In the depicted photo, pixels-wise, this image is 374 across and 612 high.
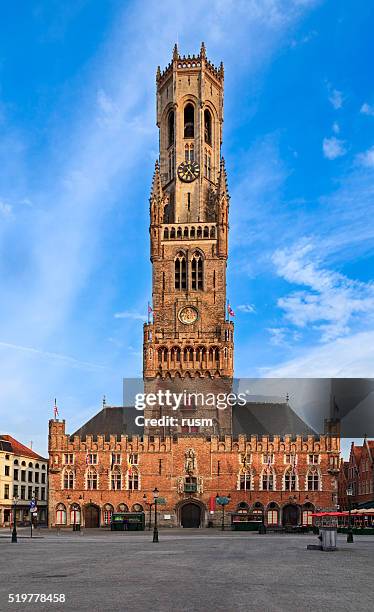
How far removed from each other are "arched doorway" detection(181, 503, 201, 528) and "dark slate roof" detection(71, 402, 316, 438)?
10065mm

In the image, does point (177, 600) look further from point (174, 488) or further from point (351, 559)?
point (174, 488)

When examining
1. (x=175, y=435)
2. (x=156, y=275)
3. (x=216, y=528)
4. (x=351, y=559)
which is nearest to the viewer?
(x=351, y=559)

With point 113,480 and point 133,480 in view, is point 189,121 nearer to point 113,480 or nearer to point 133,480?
point 133,480

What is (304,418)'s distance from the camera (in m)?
93.5

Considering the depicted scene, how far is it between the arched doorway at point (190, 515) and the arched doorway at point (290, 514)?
9.88 metres

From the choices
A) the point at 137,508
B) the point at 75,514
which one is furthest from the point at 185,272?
the point at 75,514

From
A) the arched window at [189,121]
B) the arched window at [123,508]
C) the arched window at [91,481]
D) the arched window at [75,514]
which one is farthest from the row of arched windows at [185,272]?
the arched window at [75,514]

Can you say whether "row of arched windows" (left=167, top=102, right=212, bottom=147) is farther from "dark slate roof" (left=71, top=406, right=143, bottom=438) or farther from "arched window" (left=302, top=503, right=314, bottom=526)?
"arched window" (left=302, top=503, right=314, bottom=526)

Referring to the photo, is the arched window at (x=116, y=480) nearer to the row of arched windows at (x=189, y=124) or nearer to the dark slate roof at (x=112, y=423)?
the dark slate roof at (x=112, y=423)

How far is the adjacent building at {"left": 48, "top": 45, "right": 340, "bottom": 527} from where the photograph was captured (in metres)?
84.1

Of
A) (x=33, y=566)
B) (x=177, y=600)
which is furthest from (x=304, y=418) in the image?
(x=177, y=600)

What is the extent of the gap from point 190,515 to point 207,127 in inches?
2042

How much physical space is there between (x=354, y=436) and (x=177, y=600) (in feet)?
259

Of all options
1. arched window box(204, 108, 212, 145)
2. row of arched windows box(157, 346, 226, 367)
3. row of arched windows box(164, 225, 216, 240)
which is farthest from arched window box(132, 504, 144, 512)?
arched window box(204, 108, 212, 145)
